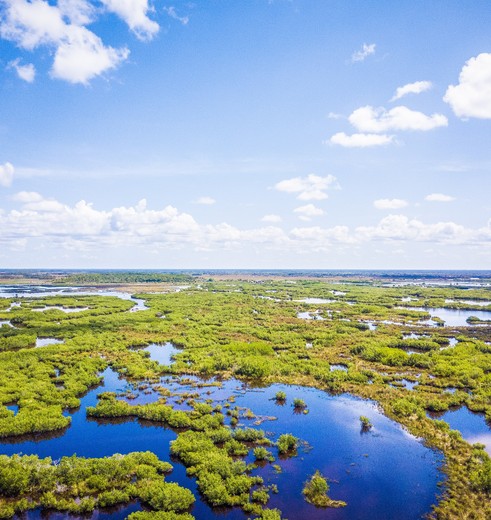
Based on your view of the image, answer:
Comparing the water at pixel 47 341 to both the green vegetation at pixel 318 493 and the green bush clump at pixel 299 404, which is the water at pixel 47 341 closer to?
the green bush clump at pixel 299 404

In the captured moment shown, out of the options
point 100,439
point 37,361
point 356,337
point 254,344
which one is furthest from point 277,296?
point 100,439

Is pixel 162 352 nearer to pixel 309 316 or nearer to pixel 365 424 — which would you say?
pixel 365 424

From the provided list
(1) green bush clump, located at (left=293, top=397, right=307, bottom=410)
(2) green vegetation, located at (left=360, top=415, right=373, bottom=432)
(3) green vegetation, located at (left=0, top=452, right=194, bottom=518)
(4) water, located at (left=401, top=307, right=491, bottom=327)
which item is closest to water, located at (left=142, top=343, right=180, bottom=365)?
(1) green bush clump, located at (left=293, top=397, right=307, bottom=410)

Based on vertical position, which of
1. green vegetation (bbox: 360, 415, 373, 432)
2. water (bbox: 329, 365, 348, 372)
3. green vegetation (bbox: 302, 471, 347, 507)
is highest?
water (bbox: 329, 365, 348, 372)

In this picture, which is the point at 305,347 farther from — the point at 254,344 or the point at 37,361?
the point at 37,361

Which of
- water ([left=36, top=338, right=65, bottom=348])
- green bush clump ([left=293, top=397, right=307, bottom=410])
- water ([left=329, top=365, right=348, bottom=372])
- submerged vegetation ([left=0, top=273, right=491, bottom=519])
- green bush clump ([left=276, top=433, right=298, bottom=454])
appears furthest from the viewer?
water ([left=36, top=338, right=65, bottom=348])

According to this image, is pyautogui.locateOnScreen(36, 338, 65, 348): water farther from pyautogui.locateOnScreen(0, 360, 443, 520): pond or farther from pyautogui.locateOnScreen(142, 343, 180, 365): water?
pyautogui.locateOnScreen(0, 360, 443, 520): pond
